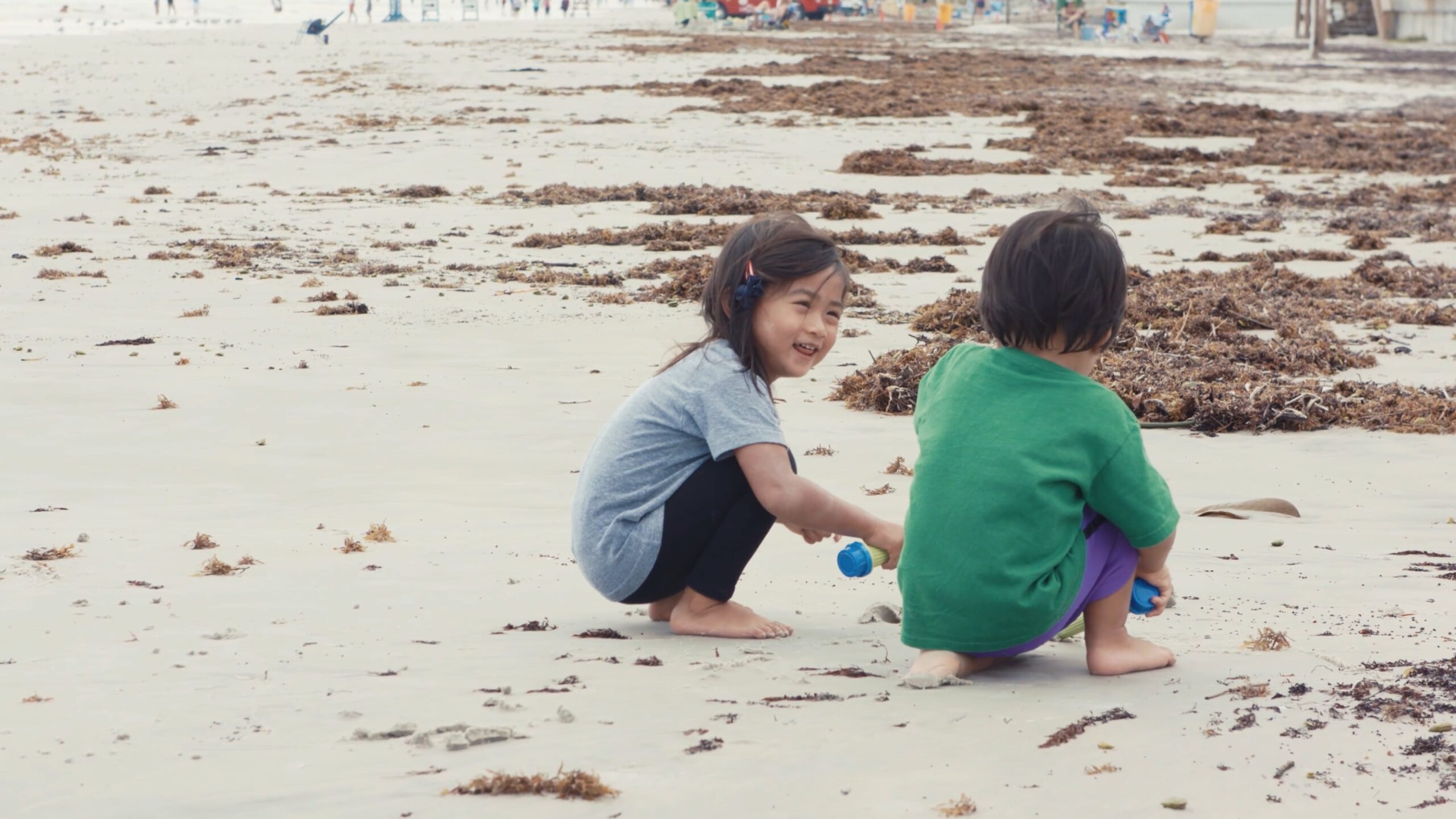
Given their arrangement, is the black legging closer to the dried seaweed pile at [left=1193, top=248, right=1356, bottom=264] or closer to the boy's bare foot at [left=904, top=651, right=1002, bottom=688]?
the boy's bare foot at [left=904, top=651, right=1002, bottom=688]

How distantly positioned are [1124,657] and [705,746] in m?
0.98

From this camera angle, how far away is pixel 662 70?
31078mm

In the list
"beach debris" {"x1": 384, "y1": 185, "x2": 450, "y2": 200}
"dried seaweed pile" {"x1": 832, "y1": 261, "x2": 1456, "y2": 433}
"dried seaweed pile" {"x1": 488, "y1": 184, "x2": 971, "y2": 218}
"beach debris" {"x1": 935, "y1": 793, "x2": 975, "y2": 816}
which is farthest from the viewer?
"beach debris" {"x1": 384, "y1": 185, "x2": 450, "y2": 200}

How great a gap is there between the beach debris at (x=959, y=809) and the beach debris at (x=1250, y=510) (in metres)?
2.83

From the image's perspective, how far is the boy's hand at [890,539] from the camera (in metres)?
3.37

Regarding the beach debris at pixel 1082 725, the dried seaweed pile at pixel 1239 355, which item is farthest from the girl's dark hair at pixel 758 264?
the dried seaweed pile at pixel 1239 355

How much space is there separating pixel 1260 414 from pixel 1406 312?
3.09m

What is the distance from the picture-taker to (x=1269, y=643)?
10.4ft

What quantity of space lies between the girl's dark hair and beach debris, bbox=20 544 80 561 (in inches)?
72.7

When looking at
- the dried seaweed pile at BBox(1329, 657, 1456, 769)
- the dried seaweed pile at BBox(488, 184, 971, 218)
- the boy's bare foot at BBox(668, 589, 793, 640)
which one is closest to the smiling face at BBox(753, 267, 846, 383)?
the boy's bare foot at BBox(668, 589, 793, 640)

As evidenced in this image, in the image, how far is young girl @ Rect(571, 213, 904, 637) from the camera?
3.36 m

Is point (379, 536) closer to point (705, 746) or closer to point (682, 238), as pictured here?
point (705, 746)

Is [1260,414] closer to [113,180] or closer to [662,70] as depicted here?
[113,180]

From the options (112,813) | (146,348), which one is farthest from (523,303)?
(112,813)
